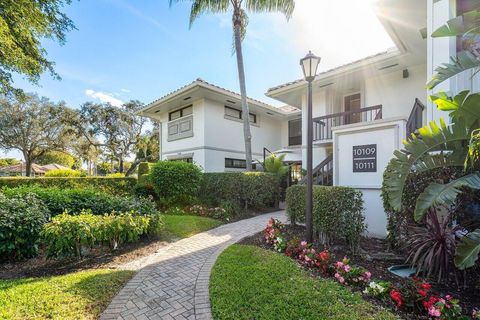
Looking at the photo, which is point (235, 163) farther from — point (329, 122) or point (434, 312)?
point (434, 312)

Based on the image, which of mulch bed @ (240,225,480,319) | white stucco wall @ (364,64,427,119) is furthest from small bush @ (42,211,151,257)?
white stucco wall @ (364,64,427,119)

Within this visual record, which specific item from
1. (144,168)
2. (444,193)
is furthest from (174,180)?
(444,193)

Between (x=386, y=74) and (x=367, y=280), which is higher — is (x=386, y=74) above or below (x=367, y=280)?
above

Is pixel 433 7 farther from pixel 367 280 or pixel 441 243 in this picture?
pixel 367 280

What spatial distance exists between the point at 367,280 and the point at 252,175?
728cm

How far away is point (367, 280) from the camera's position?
12.7ft

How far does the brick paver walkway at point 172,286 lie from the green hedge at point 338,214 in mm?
2490

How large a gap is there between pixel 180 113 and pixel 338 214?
46.1 feet

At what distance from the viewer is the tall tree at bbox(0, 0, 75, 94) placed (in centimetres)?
743

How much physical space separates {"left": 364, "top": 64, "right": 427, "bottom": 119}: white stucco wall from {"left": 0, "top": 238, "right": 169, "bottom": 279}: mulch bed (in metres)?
11.1

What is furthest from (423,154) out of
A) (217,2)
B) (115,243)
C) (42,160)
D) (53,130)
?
(42,160)

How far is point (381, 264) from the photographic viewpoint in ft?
16.2

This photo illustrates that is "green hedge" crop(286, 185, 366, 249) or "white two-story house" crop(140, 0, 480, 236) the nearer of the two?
"green hedge" crop(286, 185, 366, 249)

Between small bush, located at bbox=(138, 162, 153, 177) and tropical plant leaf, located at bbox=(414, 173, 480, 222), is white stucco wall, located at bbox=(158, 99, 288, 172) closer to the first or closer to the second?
small bush, located at bbox=(138, 162, 153, 177)
